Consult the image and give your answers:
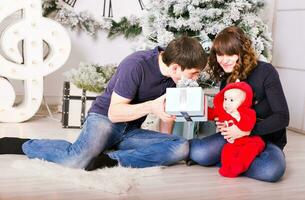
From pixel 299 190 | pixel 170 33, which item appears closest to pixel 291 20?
pixel 170 33

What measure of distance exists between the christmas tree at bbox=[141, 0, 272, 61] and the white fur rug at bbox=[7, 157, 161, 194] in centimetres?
95

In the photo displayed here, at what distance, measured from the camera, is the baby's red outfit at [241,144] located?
169cm

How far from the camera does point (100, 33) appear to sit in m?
3.04

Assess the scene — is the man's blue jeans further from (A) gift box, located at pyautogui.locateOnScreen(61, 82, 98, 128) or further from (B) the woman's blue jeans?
(A) gift box, located at pyautogui.locateOnScreen(61, 82, 98, 128)

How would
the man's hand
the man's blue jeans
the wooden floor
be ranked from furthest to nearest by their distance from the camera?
the man's blue jeans < the man's hand < the wooden floor

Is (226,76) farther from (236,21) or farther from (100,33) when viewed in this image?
(100,33)

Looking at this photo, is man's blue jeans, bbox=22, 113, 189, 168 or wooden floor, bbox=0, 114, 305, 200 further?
man's blue jeans, bbox=22, 113, 189, 168

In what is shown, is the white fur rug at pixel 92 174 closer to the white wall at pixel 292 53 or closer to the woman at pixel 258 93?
the woman at pixel 258 93

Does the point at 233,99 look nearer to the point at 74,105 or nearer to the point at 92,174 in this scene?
the point at 92,174

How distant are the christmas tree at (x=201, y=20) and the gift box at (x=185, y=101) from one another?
0.89 m

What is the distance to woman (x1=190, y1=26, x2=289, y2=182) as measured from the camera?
1692mm

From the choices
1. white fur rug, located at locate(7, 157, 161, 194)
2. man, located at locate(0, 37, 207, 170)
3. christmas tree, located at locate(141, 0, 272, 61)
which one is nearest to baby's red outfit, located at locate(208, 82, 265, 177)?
man, located at locate(0, 37, 207, 170)

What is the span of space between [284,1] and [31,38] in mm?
1744

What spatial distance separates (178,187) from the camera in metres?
1.60
